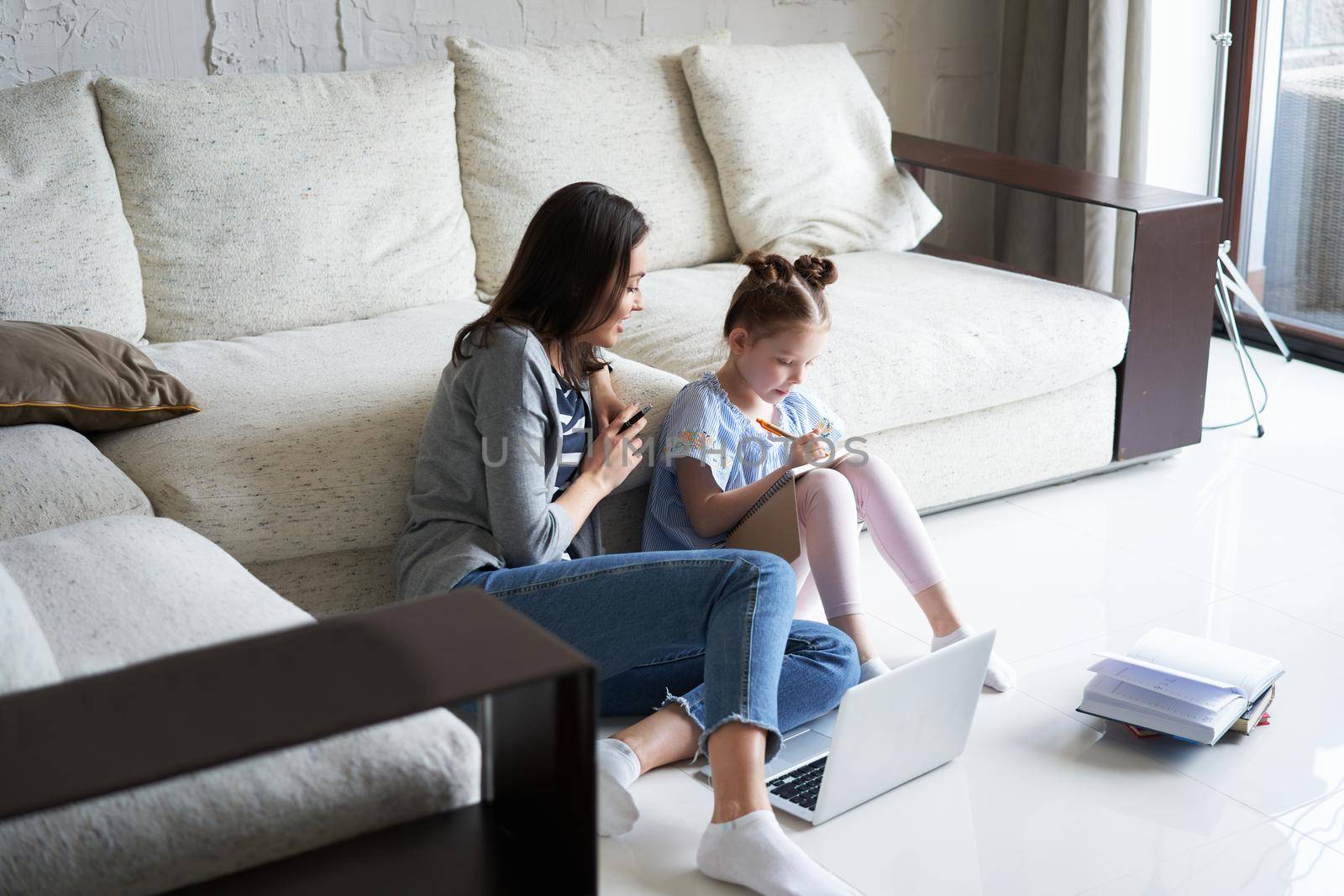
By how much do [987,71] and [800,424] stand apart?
208cm

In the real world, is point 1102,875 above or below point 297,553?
below


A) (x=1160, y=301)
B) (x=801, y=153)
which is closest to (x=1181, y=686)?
(x=1160, y=301)

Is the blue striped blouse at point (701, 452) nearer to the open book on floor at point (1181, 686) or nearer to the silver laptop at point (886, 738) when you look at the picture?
the silver laptop at point (886, 738)

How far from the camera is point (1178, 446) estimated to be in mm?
2957

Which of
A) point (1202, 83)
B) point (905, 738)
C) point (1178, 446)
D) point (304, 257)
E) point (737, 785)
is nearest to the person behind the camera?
point (737, 785)

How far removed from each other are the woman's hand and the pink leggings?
0.28 metres

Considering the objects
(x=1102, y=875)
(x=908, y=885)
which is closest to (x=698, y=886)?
(x=908, y=885)

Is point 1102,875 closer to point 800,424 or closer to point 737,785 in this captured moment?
point 737,785

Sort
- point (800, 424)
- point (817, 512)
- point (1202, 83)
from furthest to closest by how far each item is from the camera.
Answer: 1. point (1202, 83)
2. point (800, 424)
3. point (817, 512)

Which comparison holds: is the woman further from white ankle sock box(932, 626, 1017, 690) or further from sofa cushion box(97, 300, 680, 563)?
white ankle sock box(932, 626, 1017, 690)

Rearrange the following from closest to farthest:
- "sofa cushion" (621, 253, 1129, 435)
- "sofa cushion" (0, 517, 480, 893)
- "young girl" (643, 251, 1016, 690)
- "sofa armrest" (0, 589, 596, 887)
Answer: "sofa armrest" (0, 589, 596, 887) < "sofa cushion" (0, 517, 480, 893) < "young girl" (643, 251, 1016, 690) < "sofa cushion" (621, 253, 1129, 435)

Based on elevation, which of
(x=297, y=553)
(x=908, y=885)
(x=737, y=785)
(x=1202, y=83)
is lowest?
(x=908, y=885)

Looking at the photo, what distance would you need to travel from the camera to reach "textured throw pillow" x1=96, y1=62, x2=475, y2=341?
8.08 ft

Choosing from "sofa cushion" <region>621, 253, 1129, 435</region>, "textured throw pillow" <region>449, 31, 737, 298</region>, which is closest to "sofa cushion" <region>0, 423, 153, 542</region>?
"sofa cushion" <region>621, 253, 1129, 435</region>
